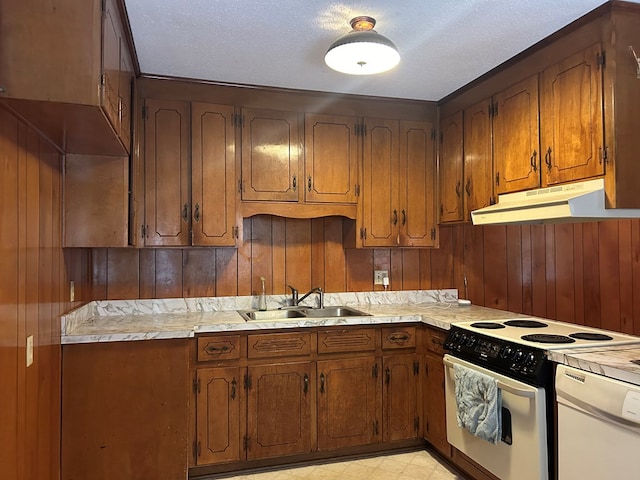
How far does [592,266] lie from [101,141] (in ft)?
8.75

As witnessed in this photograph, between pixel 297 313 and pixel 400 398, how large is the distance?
3.06ft

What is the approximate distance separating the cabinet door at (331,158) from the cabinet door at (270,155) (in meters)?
0.09

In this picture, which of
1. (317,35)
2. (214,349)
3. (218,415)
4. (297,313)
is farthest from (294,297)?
(317,35)

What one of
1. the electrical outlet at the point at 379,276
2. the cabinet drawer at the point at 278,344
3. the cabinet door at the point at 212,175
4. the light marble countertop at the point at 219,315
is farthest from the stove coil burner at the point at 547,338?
the cabinet door at the point at 212,175

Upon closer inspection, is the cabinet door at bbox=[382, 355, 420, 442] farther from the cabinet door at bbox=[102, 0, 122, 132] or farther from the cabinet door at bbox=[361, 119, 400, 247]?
the cabinet door at bbox=[102, 0, 122, 132]

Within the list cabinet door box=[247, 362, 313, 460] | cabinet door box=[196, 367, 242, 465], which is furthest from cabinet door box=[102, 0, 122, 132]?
cabinet door box=[247, 362, 313, 460]

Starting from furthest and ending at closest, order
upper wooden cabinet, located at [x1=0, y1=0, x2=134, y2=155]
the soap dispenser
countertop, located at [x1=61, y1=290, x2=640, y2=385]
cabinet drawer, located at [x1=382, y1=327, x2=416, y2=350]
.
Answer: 1. the soap dispenser
2. cabinet drawer, located at [x1=382, y1=327, x2=416, y2=350]
3. countertop, located at [x1=61, y1=290, x2=640, y2=385]
4. upper wooden cabinet, located at [x1=0, y1=0, x2=134, y2=155]

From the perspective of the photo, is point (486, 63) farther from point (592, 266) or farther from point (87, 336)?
point (87, 336)

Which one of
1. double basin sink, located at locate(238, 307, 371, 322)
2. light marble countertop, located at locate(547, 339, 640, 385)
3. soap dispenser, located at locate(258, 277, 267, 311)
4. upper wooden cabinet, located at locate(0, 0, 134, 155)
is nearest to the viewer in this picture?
upper wooden cabinet, located at locate(0, 0, 134, 155)

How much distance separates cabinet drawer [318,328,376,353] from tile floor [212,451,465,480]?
732 millimetres

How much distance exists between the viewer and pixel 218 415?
2826mm

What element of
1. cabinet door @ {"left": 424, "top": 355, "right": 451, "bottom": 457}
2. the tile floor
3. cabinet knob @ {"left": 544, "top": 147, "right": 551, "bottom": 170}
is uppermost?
cabinet knob @ {"left": 544, "top": 147, "right": 551, "bottom": 170}

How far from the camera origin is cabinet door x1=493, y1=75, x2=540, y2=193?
2.62 meters

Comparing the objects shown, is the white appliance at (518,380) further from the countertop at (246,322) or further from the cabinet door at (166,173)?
the cabinet door at (166,173)
